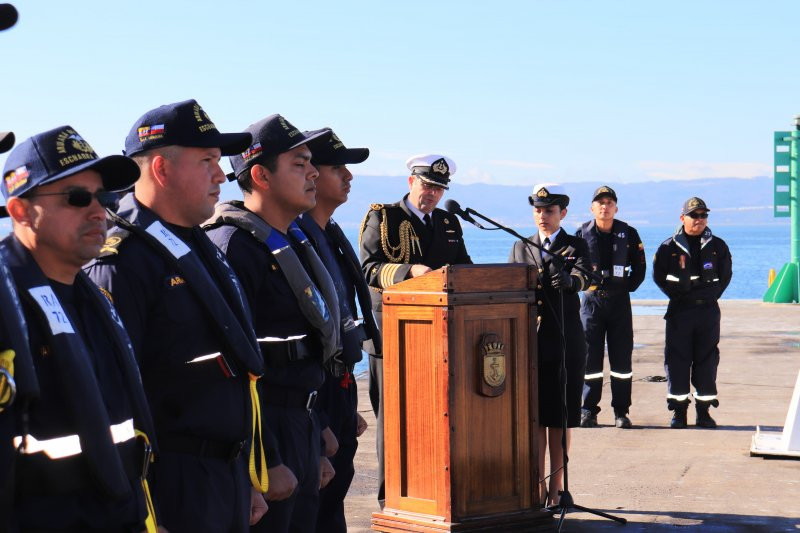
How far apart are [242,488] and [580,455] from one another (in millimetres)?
6079

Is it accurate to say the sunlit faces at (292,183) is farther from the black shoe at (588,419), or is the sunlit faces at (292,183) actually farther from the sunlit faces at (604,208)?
the black shoe at (588,419)

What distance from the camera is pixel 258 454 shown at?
388 cm

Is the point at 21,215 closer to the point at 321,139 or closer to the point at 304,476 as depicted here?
the point at 304,476

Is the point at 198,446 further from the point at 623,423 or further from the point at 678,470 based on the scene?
the point at 623,423

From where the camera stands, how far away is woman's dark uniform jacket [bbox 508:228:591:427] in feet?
24.4

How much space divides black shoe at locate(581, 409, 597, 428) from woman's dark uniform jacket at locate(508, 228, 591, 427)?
288 centimetres

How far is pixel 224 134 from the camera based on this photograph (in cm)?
387

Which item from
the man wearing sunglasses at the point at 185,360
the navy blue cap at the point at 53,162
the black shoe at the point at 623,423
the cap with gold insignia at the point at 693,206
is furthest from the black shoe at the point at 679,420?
the navy blue cap at the point at 53,162

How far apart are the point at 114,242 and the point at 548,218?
5101 millimetres

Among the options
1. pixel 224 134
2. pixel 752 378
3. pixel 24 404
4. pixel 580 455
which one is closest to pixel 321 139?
pixel 224 134

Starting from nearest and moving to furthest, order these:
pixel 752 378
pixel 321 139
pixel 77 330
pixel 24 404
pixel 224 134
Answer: pixel 24 404 < pixel 77 330 < pixel 224 134 < pixel 321 139 < pixel 752 378

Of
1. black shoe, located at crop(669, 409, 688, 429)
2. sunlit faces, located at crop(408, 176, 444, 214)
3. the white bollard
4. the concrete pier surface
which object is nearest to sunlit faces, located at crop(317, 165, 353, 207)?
sunlit faces, located at crop(408, 176, 444, 214)

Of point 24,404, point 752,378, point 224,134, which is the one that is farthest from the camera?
point 752,378

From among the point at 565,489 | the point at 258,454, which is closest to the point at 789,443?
the point at 565,489
